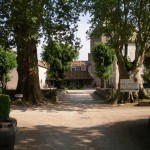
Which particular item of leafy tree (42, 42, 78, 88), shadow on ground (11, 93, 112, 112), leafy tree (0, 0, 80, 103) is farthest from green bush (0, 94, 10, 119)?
leafy tree (42, 42, 78, 88)

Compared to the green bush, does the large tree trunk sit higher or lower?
higher

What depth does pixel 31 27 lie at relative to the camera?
1797 centimetres

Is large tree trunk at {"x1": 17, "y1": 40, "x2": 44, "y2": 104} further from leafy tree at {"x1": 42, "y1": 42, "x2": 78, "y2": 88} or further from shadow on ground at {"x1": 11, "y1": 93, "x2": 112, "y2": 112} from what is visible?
leafy tree at {"x1": 42, "y1": 42, "x2": 78, "y2": 88}

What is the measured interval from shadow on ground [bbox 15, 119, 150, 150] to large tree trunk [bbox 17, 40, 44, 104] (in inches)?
469

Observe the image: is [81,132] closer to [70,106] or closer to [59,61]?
[70,106]

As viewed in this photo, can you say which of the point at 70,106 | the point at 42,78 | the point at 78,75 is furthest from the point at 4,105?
the point at 78,75

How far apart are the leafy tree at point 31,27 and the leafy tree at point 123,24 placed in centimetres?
235

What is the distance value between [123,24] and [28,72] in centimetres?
817

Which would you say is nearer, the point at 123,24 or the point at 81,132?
the point at 81,132

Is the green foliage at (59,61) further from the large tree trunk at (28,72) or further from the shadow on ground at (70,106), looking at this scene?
the large tree trunk at (28,72)

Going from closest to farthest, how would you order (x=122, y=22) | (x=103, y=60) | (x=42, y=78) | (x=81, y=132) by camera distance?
(x=81, y=132) < (x=122, y=22) < (x=103, y=60) < (x=42, y=78)

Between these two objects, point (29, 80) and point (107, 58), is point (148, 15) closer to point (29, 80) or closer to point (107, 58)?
point (29, 80)

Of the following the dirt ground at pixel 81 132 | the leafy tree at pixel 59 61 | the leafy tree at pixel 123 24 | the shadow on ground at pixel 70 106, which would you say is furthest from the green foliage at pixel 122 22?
the leafy tree at pixel 59 61

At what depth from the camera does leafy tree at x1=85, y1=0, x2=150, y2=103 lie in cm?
2792
